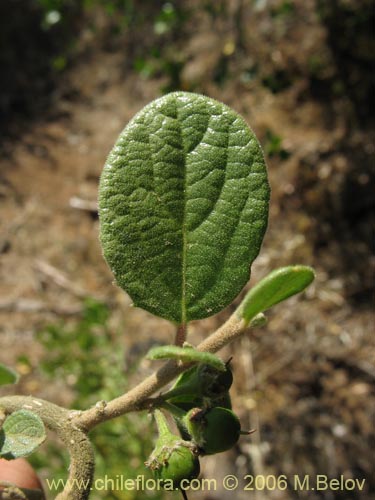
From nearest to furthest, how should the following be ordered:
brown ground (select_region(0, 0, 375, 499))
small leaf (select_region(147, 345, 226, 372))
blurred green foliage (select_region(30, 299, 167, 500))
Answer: small leaf (select_region(147, 345, 226, 372)) → blurred green foliage (select_region(30, 299, 167, 500)) → brown ground (select_region(0, 0, 375, 499))

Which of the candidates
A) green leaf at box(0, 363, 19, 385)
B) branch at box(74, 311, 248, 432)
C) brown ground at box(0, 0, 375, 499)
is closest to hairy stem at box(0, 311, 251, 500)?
branch at box(74, 311, 248, 432)

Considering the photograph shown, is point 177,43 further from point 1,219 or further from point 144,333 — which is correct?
point 144,333

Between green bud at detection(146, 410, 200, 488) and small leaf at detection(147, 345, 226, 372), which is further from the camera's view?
green bud at detection(146, 410, 200, 488)

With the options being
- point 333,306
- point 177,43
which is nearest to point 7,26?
point 177,43

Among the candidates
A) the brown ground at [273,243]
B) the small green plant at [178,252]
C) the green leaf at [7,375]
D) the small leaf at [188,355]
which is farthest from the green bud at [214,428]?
the brown ground at [273,243]

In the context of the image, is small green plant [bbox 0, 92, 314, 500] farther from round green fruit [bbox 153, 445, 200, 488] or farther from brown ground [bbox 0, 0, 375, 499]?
brown ground [bbox 0, 0, 375, 499]

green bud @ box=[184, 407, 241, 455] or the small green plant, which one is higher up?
the small green plant

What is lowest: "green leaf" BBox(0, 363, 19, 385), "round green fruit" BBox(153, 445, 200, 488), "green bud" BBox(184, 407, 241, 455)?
"round green fruit" BBox(153, 445, 200, 488)

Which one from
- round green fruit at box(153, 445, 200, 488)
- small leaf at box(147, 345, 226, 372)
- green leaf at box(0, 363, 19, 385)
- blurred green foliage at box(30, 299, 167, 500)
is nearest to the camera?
small leaf at box(147, 345, 226, 372)

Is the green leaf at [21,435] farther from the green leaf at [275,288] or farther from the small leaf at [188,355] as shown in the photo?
the green leaf at [275,288]
